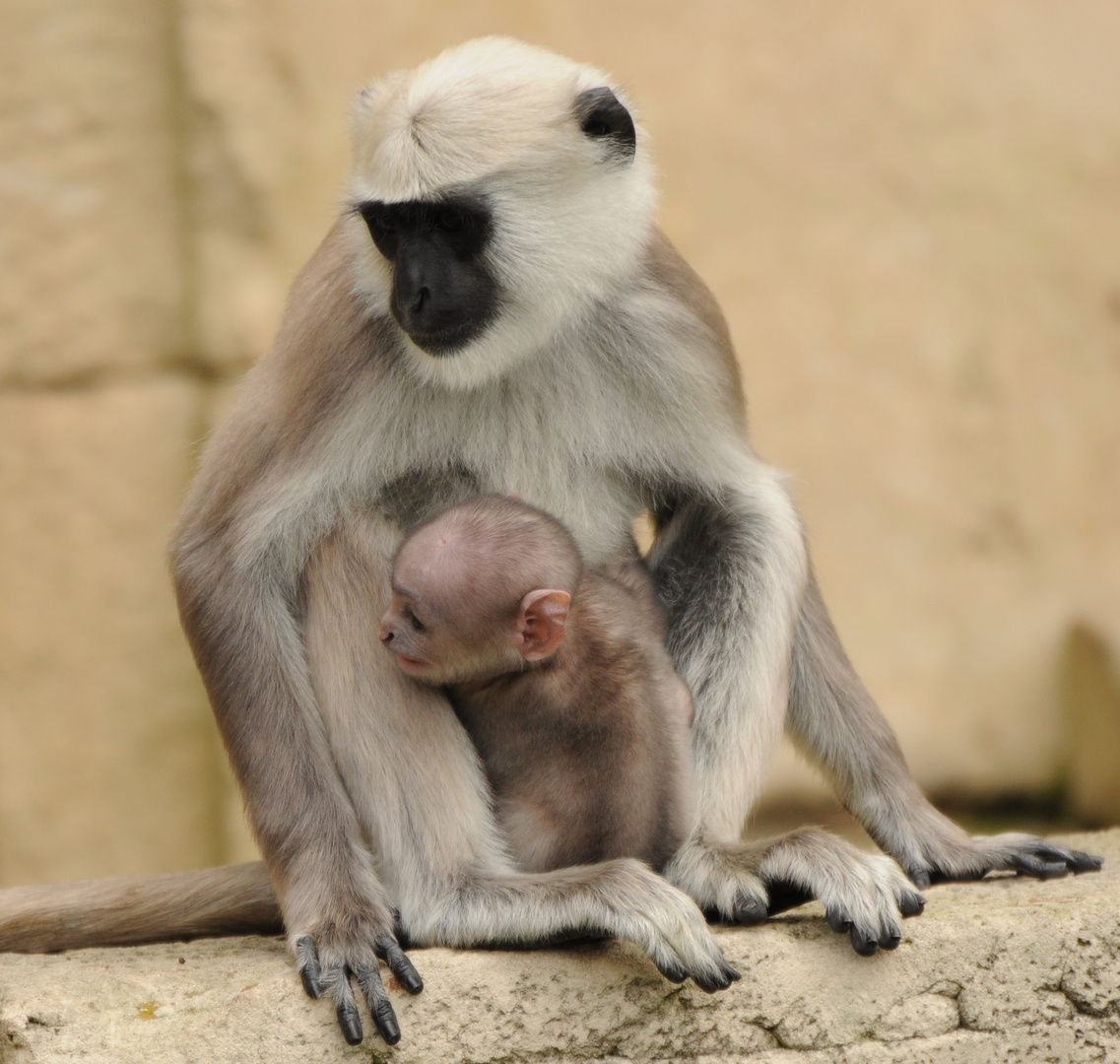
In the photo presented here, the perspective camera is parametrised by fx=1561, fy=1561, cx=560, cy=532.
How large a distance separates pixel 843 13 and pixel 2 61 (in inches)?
199

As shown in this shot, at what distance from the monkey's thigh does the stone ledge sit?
0.95ft

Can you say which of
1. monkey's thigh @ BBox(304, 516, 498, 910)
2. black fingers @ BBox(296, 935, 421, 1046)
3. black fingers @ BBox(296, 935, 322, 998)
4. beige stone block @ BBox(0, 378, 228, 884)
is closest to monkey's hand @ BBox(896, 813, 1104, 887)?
black fingers @ BBox(296, 935, 421, 1046)

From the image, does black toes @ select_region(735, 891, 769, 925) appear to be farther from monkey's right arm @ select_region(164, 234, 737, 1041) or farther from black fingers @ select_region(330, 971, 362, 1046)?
black fingers @ select_region(330, 971, 362, 1046)

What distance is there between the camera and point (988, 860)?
5098 mm

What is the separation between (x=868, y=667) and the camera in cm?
967

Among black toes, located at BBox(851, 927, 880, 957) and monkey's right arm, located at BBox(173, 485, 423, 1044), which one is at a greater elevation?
monkey's right arm, located at BBox(173, 485, 423, 1044)

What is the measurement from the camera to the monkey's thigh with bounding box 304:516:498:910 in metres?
4.32

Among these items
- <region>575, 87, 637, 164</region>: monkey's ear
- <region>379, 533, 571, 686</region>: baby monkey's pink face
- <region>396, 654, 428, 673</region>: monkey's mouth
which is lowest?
<region>396, 654, 428, 673</region>: monkey's mouth

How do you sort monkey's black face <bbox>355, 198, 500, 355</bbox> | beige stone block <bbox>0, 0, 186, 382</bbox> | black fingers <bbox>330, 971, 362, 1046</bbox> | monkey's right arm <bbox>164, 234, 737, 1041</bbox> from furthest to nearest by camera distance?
1. beige stone block <bbox>0, 0, 186, 382</bbox>
2. monkey's black face <bbox>355, 198, 500, 355</bbox>
3. monkey's right arm <bbox>164, 234, 737, 1041</bbox>
4. black fingers <bbox>330, 971, 362, 1046</bbox>

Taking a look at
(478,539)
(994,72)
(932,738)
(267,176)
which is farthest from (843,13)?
(478,539)

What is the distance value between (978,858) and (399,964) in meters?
2.08

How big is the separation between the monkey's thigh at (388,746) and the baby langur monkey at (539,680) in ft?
0.33

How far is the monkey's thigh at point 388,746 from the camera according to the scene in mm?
4320

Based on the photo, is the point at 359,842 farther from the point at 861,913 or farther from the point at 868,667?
the point at 868,667
